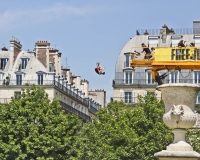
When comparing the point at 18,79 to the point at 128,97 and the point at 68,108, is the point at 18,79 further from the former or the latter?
the point at 128,97

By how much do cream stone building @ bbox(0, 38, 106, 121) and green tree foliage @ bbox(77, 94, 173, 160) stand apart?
17525 millimetres

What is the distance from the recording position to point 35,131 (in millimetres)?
69062

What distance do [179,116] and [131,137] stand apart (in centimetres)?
3565

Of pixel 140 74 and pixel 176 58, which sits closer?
pixel 176 58

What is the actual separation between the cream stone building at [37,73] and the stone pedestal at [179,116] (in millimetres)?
55136

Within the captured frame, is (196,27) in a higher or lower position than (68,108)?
higher

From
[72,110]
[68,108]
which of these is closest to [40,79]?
[68,108]

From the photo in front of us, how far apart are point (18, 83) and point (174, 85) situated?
61.2 m

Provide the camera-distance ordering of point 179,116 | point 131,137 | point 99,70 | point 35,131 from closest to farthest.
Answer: point 179,116, point 131,137, point 35,131, point 99,70

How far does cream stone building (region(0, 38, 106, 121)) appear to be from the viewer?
9138 cm

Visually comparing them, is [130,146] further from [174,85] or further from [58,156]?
[174,85]

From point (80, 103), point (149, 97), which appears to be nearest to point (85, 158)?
point (149, 97)

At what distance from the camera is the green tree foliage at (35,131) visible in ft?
225

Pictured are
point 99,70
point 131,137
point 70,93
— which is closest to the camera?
point 131,137
